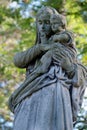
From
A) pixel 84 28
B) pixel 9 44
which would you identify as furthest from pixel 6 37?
pixel 84 28

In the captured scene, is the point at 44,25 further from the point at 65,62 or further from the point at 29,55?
the point at 65,62

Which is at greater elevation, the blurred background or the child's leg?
the blurred background

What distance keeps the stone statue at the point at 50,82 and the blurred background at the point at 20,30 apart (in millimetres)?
6444

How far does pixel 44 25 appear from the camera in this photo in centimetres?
614

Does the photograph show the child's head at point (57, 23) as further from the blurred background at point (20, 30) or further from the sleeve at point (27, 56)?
the blurred background at point (20, 30)

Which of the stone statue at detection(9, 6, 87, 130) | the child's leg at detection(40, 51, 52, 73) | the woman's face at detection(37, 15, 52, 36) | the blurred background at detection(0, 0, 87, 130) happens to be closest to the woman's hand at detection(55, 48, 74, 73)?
the stone statue at detection(9, 6, 87, 130)

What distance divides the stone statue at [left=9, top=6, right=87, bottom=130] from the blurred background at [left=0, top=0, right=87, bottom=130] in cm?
644

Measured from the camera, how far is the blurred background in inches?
537

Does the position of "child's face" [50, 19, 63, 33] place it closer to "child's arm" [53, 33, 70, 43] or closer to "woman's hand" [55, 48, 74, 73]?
"child's arm" [53, 33, 70, 43]

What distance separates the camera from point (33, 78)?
571cm

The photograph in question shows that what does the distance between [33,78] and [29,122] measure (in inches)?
22.6

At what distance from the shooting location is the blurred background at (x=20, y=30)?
537 inches

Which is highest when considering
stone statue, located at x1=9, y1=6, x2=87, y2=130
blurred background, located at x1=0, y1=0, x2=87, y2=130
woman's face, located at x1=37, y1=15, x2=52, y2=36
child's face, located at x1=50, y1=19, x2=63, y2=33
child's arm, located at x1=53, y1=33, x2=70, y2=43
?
blurred background, located at x1=0, y1=0, x2=87, y2=130

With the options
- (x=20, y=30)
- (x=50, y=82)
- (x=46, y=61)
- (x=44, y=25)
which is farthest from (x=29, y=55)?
(x=20, y=30)
